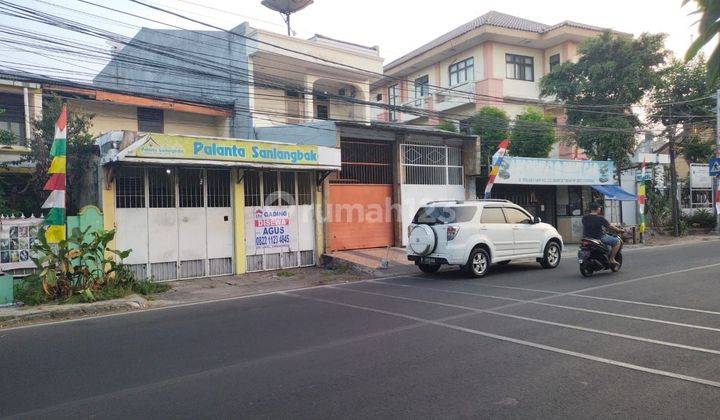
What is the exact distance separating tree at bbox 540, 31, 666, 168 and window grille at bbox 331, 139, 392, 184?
34.0ft

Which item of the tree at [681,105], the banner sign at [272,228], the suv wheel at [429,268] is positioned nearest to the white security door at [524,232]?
the suv wheel at [429,268]

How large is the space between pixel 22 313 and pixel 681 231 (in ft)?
91.8

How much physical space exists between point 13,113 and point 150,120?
4.54 m

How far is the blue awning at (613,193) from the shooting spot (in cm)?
2247

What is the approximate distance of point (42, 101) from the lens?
17156 millimetres

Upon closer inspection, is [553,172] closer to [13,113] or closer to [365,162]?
[365,162]

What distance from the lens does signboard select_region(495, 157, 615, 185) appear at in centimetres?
1969

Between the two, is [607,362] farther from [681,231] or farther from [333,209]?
[681,231]

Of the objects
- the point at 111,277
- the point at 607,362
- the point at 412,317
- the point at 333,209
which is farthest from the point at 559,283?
the point at 111,277

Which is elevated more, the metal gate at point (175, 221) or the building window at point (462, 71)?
the building window at point (462, 71)

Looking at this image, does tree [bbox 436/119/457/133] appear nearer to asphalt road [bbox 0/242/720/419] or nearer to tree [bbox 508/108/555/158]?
tree [bbox 508/108/555/158]

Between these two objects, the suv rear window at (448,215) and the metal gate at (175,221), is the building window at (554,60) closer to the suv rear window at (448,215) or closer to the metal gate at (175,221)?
the suv rear window at (448,215)

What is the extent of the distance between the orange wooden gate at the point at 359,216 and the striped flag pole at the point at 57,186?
7598 mm

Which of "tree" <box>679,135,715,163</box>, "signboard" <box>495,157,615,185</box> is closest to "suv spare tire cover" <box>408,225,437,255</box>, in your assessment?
"signboard" <box>495,157,615,185</box>
